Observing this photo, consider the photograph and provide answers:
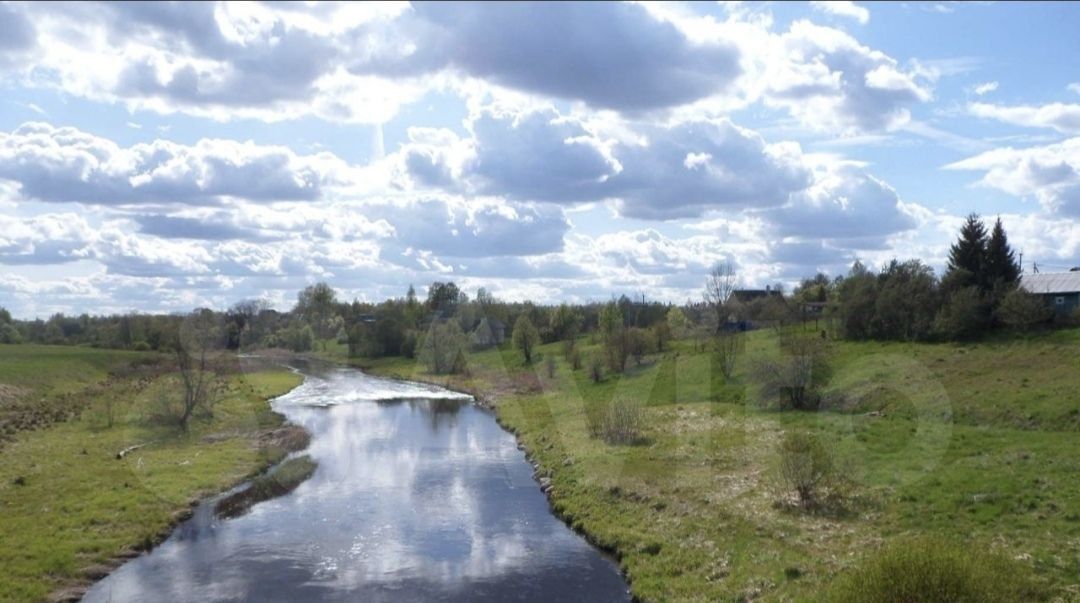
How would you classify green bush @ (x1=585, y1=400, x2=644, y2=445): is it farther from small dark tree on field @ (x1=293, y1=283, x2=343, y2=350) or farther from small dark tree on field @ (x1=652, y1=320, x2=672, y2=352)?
small dark tree on field @ (x1=293, y1=283, x2=343, y2=350)

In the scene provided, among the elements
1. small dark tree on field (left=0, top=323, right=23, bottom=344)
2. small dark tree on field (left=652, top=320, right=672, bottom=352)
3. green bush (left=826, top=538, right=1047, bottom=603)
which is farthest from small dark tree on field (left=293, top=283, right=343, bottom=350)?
green bush (left=826, top=538, right=1047, bottom=603)

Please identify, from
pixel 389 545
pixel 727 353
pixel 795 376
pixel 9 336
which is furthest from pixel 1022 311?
pixel 9 336

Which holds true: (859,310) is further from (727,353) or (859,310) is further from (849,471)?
(849,471)

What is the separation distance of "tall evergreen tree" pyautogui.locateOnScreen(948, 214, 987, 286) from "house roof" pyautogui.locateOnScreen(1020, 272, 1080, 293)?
36.0ft

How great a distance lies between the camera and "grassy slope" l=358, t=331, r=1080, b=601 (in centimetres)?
2064

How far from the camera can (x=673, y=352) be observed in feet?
237

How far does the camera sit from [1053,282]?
73.0 m

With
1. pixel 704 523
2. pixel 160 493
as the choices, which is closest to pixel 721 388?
pixel 704 523

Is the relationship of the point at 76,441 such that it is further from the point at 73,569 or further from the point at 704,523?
the point at 704,523

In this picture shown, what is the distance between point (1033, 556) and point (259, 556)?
68.6 feet

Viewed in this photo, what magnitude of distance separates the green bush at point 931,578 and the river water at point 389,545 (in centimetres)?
783

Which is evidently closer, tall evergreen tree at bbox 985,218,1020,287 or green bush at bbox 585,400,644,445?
green bush at bbox 585,400,644,445

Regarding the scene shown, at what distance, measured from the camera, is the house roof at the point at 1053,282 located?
7044 cm

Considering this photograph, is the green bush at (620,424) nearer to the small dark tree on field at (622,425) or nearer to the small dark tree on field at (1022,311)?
the small dark tree on field at (622,425)
